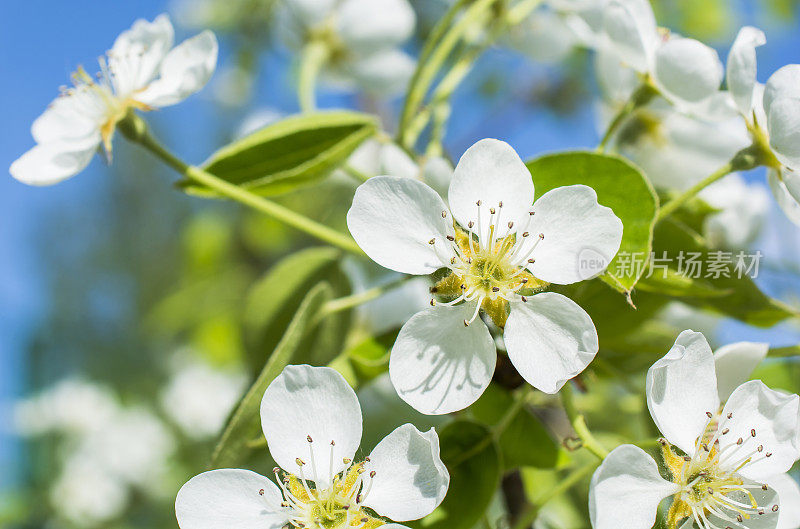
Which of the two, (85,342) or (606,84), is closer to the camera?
(606,84)

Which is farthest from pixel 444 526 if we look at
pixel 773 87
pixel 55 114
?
pixel 55 114

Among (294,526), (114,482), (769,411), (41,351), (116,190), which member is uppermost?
(116,190)

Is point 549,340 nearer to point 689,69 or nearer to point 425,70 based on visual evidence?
point 689,69

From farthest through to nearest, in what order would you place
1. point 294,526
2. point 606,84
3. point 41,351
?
1. point 41,351
2. point 606,84
3. point 294,526

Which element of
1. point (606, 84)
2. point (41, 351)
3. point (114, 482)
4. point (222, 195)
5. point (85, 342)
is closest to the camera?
point (222, 195)

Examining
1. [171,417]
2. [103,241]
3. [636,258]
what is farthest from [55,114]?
[103,241]

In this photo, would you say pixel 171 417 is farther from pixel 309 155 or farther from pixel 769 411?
pixel 769 411

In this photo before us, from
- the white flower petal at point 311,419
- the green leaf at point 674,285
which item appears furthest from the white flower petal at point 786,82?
the white flower petal at point 311,419

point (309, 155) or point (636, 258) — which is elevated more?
point (309, 155)
